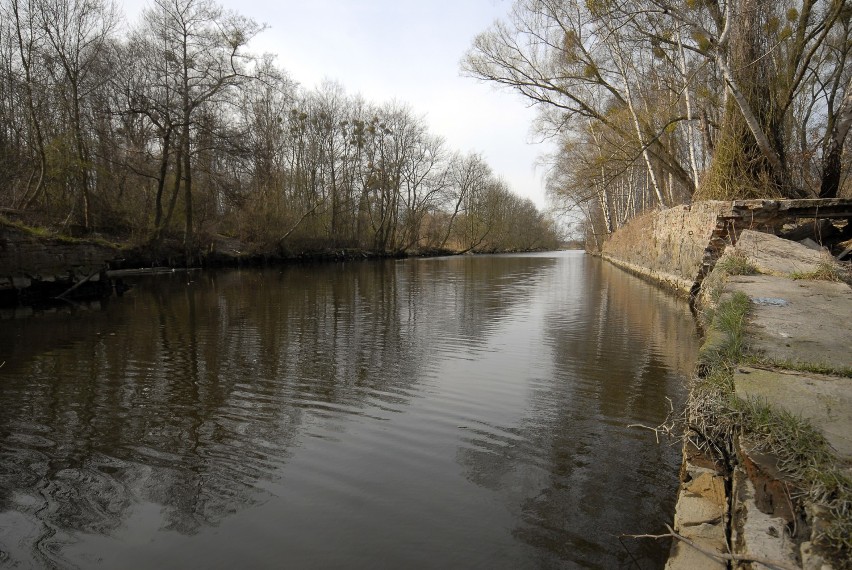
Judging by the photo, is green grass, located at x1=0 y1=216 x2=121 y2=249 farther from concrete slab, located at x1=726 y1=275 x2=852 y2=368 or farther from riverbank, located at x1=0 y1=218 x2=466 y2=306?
concrete slab, located at x1=726 y1=275 x2=852 y2=368

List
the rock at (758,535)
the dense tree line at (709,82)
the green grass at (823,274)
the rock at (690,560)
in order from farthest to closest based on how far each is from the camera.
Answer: the dense tree line at (709,82) < the green grass at (823,274) < the rock at (690,560) < the rock at (758,535)

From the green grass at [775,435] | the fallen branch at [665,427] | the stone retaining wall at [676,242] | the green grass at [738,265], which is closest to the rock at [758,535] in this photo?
the green grass at [775,435]

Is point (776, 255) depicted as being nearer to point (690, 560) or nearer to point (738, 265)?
point (738, 265)

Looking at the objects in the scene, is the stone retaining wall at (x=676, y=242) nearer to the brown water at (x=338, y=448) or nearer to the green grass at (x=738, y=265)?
the green grass at (x=738, y=265)

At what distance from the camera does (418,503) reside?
3691 mm

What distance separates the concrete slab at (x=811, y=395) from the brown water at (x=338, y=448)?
3.15 ft

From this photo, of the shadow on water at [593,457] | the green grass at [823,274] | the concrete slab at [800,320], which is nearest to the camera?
the shadow on water at [593,457]

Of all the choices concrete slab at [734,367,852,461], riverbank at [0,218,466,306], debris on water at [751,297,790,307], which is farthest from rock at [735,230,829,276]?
riverbank at [0,218,466,306]

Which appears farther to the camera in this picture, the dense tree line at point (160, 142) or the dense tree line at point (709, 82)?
the dense tree line at point (160, 142)

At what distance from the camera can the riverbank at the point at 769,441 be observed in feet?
6.75

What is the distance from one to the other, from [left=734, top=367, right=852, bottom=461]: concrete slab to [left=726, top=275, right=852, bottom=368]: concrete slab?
0.40 meters

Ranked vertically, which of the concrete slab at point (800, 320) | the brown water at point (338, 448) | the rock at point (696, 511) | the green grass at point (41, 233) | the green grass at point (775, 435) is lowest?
the brown water at point (338, 448)

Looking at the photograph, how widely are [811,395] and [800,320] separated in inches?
88.6

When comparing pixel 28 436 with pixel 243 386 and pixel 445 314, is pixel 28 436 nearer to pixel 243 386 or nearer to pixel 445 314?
pixel 243 386
